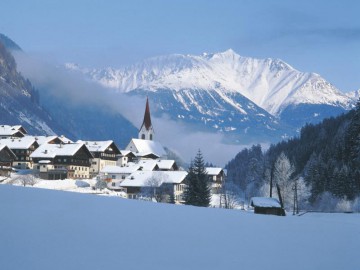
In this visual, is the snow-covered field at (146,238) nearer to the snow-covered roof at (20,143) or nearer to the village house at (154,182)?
the village house at (154,182)

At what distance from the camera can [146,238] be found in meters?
18.4

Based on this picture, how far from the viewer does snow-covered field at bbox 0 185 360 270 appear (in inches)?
619

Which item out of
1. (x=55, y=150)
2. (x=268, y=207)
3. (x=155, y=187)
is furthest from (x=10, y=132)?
(x=268, y=207)

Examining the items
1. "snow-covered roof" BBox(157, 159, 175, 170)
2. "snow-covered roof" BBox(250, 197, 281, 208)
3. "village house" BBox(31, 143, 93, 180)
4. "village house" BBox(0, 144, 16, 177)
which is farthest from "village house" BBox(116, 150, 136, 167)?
"snow-covered roof" BBox(250, 197, 281, 208)

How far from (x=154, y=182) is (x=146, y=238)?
98822 millimetres

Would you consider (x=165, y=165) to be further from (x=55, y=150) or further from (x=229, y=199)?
(x=229, y=199)

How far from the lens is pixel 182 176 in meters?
124

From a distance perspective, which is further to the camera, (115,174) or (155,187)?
(115,174)

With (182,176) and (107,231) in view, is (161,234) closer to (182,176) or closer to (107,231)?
(107,231)

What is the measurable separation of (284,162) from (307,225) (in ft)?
301

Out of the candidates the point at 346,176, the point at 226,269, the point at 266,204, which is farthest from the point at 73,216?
the point at 346,176

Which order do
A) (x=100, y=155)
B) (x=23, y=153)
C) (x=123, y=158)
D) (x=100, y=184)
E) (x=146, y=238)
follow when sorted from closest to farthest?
(x=146, y=238) < (x=100, y=184) < (x=23, y=153) < (x=100, y=155) < (x=123, y=158)

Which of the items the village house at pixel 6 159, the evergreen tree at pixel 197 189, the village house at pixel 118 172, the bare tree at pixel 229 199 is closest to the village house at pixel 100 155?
the village house at pixel 118 172

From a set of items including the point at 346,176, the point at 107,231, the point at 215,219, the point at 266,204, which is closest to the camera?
the point at 107,231
